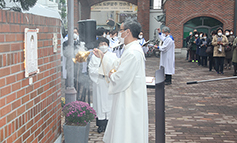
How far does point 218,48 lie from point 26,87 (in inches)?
497

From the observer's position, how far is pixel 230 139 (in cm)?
562

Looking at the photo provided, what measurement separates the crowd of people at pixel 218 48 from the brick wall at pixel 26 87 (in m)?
11.1

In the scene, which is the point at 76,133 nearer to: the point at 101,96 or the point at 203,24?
the point at 101,96

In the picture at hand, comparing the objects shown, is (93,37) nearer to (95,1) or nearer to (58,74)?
(58,74)

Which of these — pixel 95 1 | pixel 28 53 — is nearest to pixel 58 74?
pixel 28 53

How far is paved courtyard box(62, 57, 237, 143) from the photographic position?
18.8 ft

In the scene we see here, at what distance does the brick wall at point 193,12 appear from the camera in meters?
23.5

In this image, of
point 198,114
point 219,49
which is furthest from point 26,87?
point 219,49

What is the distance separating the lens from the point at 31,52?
10.3 feet

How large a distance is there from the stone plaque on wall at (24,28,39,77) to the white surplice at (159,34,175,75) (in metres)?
8.84

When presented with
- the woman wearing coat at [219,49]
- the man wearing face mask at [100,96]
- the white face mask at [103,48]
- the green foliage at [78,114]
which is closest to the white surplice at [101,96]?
the man wearing face mask at [100,96]

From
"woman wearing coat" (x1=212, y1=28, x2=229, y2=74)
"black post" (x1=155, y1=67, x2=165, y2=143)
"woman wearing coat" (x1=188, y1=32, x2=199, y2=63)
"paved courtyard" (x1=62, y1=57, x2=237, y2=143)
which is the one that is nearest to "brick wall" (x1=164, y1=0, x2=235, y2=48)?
"woman wearing coat" (x1=188, y1=32, x2=199, y2=63)

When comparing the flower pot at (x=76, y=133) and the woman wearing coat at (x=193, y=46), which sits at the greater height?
the woman wearing coat at (x=193, y=46)

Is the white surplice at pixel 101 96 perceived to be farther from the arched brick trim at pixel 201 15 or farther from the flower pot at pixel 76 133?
the arched brick trim at pixel 201 15
